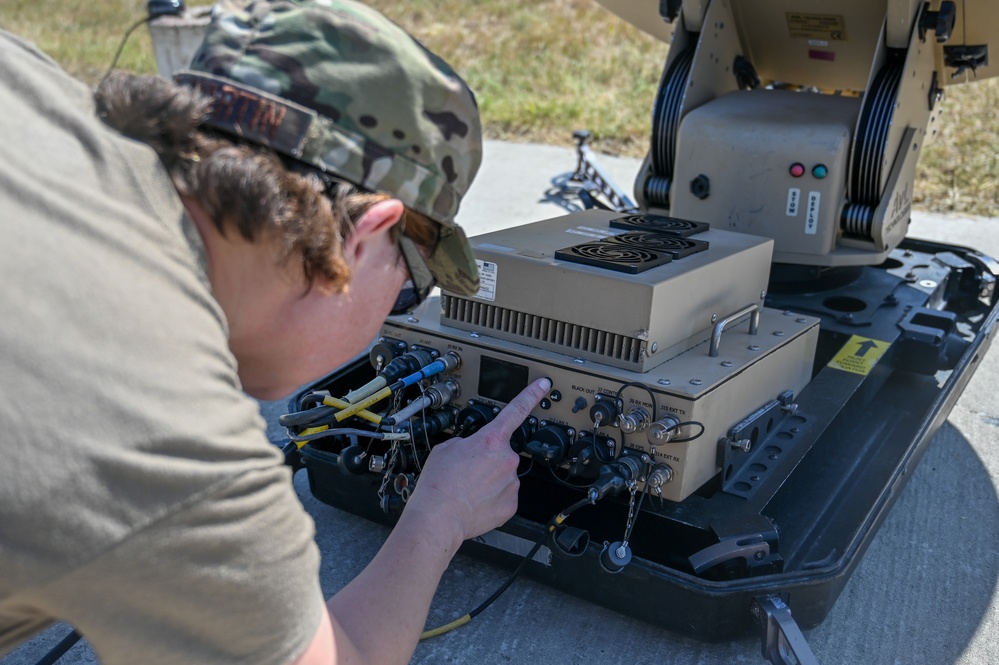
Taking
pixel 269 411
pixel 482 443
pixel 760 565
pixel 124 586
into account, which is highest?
pixel 124 586

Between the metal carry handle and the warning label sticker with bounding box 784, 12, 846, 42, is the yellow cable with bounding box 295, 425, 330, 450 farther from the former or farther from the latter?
the warning label sticker with bounding box 784, 12, 846, 42

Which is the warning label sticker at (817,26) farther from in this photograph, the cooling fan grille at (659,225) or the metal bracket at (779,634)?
the metal bracket at (779,634)

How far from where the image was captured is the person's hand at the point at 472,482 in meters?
1.38

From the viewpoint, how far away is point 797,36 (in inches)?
113

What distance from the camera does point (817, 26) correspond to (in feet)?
9.12

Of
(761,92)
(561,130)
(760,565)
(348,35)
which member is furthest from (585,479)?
(561,130)

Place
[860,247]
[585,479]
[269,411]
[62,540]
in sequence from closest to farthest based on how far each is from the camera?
[62,540] < [585,479] < [860,247] < [269,411]

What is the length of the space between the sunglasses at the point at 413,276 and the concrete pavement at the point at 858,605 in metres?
0.70

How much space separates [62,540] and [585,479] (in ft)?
3.92

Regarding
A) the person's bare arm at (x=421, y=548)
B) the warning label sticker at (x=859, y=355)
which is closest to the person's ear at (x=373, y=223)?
the person's bare arm at (x=421, y=548)

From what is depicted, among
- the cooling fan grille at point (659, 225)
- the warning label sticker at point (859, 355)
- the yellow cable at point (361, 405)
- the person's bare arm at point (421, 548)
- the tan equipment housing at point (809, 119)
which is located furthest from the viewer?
the tan equipment housing at point (809, 119)

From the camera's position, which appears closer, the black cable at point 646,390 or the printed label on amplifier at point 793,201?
the black cable at point 646,390

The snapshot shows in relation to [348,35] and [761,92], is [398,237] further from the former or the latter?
[761,92]

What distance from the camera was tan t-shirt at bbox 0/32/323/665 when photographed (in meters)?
0.77
